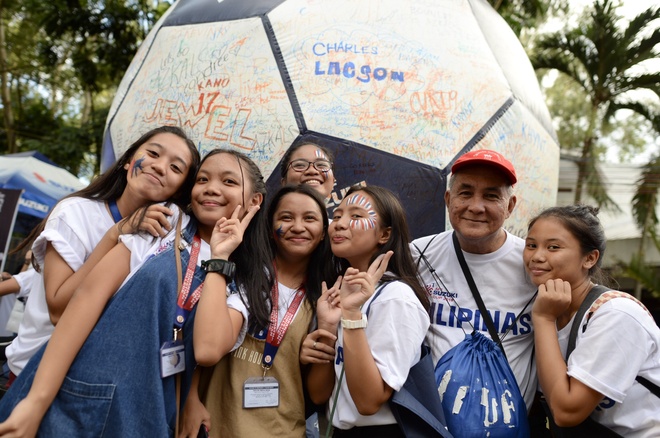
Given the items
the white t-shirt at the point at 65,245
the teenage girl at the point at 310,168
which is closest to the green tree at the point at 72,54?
the teenage girl at the point at 310,168

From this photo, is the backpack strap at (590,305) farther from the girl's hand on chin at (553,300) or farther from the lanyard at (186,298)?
the lanyard at (186,298)

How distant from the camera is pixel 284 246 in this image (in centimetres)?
216

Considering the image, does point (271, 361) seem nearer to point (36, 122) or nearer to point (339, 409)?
point (339, 409)

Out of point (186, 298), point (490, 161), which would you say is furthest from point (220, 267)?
point (490, 161)

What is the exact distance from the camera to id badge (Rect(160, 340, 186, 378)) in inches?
68.4

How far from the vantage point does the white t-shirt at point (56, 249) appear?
196cm

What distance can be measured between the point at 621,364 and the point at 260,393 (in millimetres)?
1135

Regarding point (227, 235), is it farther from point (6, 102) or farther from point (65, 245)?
point (6, 102)

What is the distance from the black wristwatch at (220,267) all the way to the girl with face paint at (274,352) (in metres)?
0.12

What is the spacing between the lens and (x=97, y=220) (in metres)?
2.10

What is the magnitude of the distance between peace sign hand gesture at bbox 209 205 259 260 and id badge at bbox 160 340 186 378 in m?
0.31

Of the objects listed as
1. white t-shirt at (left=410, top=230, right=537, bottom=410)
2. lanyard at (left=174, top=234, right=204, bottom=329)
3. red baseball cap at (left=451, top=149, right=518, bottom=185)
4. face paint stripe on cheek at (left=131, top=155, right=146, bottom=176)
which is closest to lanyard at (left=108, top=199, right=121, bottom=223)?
face paint stripe on cheek at (left=131, top=155, right=146, bottom=176)

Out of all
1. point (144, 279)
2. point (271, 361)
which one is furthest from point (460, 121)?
point (144, 279)

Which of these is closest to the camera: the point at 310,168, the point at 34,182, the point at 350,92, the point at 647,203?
the point at 310,168
